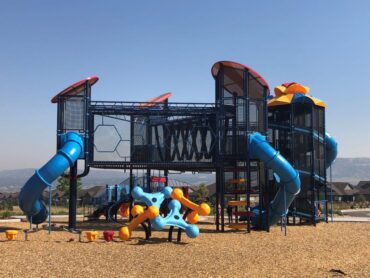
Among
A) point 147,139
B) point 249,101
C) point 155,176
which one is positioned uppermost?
point 249,101

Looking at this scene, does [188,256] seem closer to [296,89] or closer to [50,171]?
[50,171]

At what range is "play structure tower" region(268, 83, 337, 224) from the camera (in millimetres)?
28797

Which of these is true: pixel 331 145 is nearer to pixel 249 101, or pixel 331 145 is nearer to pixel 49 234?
pixel 249 101

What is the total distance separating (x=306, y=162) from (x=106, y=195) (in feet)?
42.3

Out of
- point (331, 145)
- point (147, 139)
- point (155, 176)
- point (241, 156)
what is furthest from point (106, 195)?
point (331, 145)

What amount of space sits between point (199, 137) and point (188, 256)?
30.5 feet

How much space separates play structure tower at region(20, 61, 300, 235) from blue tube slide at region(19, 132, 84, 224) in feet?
0.20

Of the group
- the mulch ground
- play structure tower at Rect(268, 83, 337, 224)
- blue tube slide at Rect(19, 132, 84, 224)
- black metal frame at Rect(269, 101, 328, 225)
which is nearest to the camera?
the mulch ground

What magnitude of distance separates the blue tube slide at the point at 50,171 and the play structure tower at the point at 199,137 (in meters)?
0.06

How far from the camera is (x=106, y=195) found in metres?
31.3

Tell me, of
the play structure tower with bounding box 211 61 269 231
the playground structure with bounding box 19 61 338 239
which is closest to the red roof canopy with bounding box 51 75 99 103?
the playground structure with bounding box 19 61 338 239

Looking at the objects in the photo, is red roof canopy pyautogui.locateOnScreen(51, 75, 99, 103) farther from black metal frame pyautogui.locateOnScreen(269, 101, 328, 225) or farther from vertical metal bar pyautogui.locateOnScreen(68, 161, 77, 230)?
black metal frame pyautogui.locateOnScreen(269, 101, 328, 225)

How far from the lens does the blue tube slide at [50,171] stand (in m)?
20.1

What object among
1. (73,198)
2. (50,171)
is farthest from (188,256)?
(73,198)
